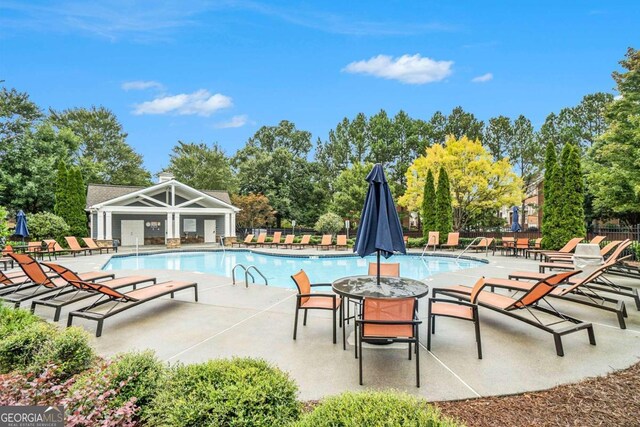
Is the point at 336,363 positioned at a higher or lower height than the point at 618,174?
lower

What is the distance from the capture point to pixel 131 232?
23.5 meters

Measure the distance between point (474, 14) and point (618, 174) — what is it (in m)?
11.7

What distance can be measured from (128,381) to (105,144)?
142 feet

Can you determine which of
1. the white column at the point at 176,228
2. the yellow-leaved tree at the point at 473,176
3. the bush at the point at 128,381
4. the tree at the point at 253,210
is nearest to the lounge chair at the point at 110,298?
the bush at the point at 128,381

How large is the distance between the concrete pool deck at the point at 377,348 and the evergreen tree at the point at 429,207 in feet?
46.1

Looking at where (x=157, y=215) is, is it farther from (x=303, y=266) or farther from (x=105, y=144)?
(x=105, y=144)

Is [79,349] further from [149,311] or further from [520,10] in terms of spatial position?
[520,10]

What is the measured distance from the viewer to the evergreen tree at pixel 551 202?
13.6 m

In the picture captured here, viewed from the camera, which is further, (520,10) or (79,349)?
(520,10)

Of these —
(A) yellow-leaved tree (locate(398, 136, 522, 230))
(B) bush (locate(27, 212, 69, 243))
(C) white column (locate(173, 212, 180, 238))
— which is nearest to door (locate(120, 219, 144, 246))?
(C) white column (locate(173, 212, 180, 238))

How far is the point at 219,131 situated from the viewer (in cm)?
4278


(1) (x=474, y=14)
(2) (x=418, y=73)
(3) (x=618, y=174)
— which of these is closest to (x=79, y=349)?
(1) (x=474, y=14)

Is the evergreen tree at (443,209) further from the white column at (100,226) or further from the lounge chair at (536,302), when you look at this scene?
the white column at (100,226)

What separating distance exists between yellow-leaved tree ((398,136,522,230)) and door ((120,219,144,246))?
20.1 meters
